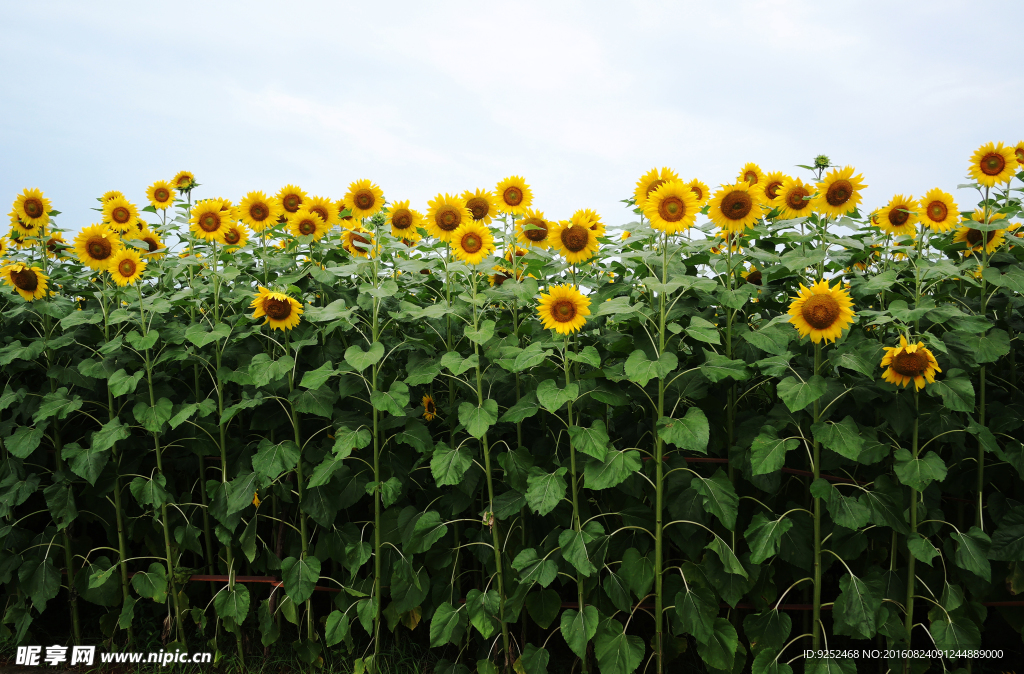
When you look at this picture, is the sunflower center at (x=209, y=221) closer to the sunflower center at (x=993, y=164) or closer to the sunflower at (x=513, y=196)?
the sunflower at (x=513, y=196)

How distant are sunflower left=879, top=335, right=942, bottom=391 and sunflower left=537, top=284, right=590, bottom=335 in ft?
4.36

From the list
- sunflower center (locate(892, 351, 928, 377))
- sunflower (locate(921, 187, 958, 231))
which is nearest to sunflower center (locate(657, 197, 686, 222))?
sunflower center (locate(892, 351, 928, 377))

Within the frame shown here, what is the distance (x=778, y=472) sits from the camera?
3156 mm

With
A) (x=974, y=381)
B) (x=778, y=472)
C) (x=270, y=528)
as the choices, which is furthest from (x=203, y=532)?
(x=974, y=381)

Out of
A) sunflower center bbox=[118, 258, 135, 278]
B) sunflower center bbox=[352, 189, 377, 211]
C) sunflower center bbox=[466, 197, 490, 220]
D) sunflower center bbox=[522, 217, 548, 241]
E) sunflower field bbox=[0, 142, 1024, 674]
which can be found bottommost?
sunflower field bbox=[0, 142, 1024, 674]

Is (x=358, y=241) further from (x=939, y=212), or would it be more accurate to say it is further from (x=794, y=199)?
(x=939, y=212)

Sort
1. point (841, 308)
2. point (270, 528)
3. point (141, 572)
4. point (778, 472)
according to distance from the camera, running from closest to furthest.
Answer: point (841, 308) < point (778, 472) < point (141, 572) < point (270, 528)

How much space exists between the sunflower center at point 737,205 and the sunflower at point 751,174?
91 cm

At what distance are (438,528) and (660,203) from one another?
6.30 feet

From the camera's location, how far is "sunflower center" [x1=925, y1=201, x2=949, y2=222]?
327cm

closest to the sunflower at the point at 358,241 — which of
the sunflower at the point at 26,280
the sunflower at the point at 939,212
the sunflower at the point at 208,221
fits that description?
the sunflower at the point at 208,221

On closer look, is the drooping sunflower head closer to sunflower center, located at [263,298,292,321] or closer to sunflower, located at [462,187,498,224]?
sunflower, located at [462,187,498,224]

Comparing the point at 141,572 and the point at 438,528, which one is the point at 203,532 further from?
the point at 438,528

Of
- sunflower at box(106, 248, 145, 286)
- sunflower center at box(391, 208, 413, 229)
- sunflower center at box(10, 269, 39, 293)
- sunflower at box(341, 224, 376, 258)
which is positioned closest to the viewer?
sunflower at box(341, 224, 376, 258)
